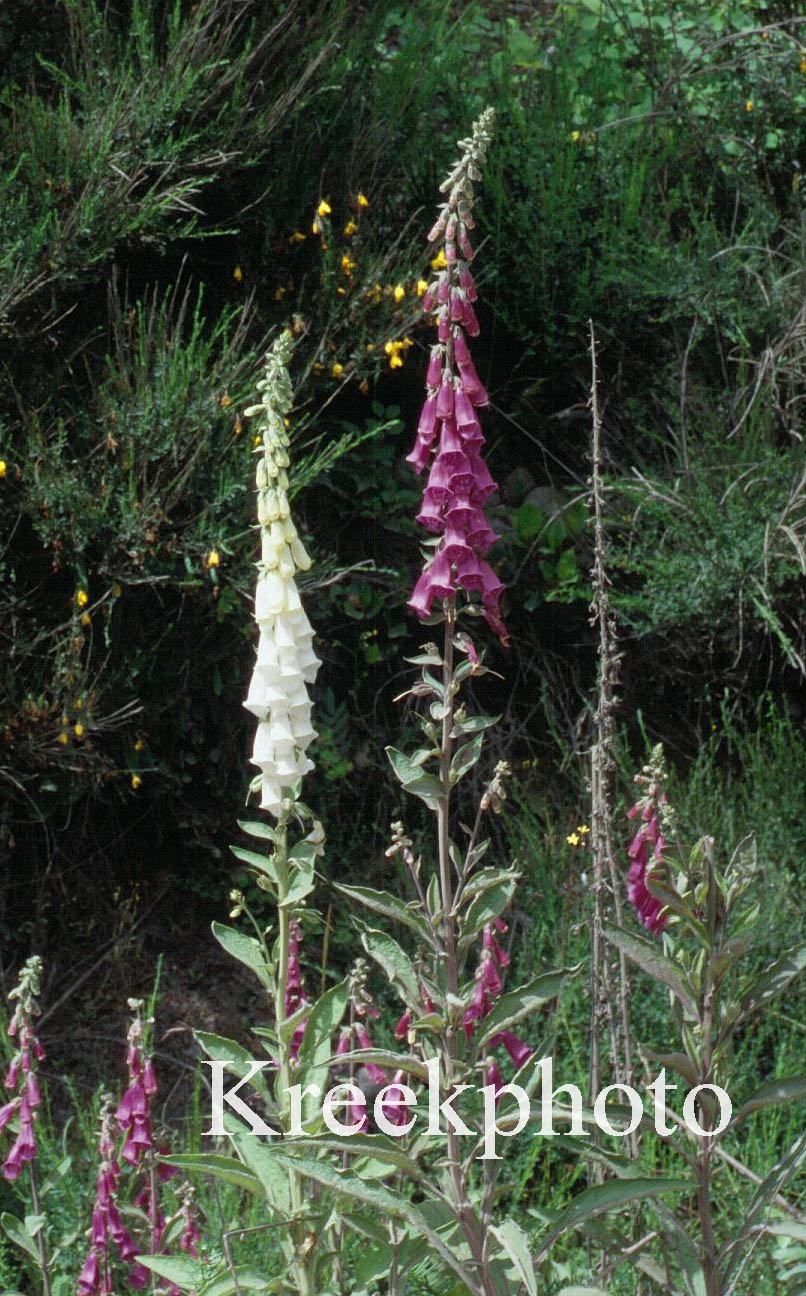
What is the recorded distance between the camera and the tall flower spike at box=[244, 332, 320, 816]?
5.61 ft

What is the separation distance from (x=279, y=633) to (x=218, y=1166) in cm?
62

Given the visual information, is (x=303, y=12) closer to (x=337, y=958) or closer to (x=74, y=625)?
(x=74, y=625)

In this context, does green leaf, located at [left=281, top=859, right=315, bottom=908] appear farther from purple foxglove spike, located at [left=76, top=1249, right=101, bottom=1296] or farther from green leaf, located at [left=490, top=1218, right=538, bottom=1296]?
purple foxglove spike, located at [left=76, top=1249, right=101, bottom=1296]

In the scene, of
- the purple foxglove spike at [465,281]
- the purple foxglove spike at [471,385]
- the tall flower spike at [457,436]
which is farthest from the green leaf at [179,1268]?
the purple foxglove spike at [465,281]

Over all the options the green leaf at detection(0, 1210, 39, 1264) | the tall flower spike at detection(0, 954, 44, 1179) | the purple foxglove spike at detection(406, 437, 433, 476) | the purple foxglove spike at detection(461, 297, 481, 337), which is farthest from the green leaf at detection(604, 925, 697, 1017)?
the green leaf at detection(0, 1210, 39, 1264)

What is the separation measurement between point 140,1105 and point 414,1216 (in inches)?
26.8

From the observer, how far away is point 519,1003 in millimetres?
1710

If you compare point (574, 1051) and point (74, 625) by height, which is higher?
point (74, 625)

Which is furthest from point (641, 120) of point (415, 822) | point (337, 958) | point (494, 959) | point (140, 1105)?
point (140, 1105)

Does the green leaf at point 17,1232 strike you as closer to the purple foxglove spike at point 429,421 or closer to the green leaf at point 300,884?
the green leaf at point 300,884

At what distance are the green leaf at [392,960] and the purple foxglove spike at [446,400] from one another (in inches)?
23.3

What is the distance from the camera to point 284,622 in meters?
1.73

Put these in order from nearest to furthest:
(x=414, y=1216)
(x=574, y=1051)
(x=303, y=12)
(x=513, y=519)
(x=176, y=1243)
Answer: (x=414, y=1216)
(x=176, y=1243)
(x=574, y=1051)
(x=303, y=12)
(x=513, y=519)

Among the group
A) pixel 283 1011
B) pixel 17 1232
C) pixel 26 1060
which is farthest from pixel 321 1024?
pixel 17 1232
